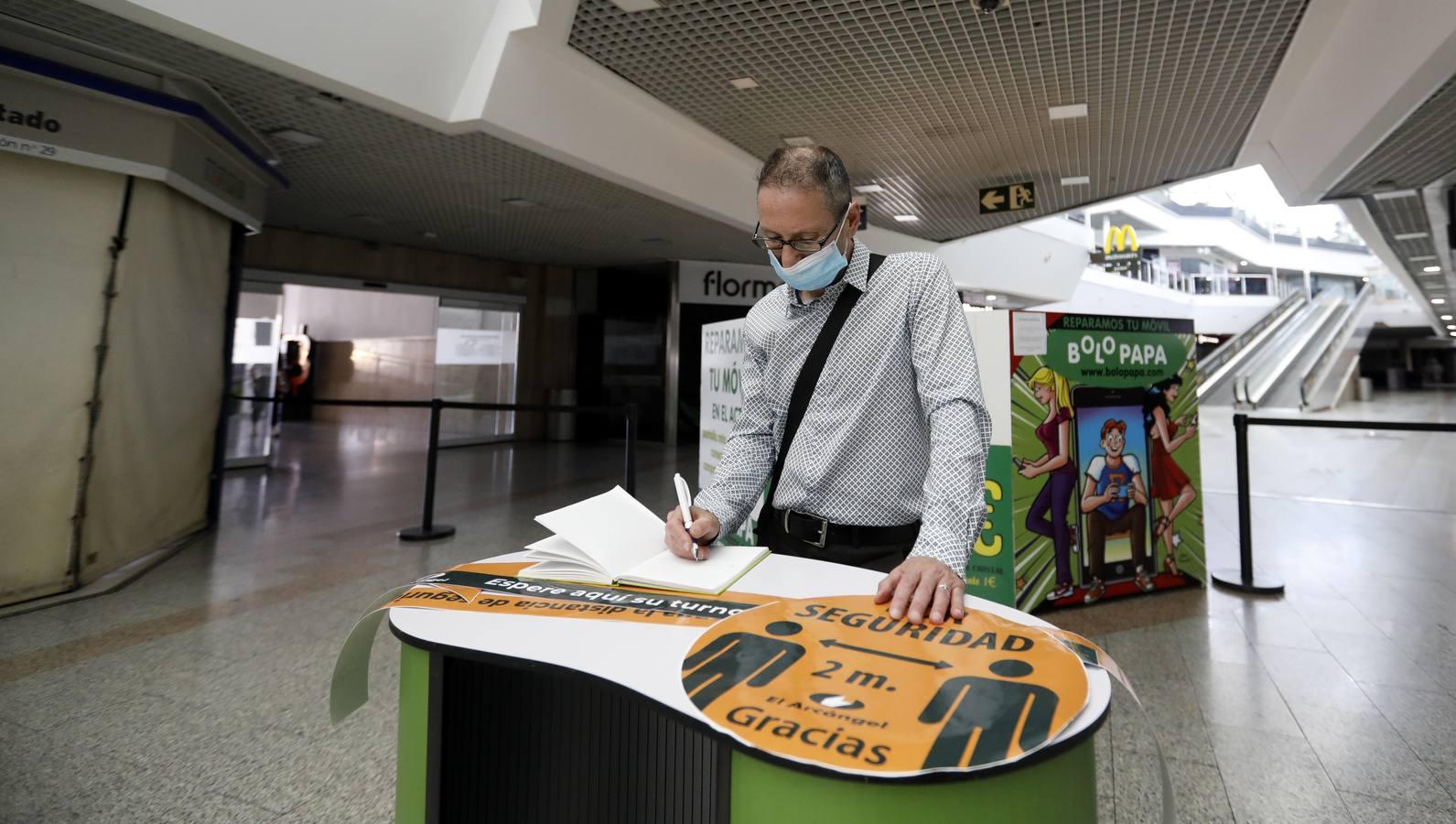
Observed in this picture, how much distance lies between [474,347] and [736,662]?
10567 mm

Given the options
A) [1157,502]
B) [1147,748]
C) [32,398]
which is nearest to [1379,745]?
[1147,748]

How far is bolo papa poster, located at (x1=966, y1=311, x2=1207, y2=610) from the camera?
3.00m

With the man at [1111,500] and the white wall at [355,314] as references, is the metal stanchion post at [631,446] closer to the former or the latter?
the man at [1111,500]

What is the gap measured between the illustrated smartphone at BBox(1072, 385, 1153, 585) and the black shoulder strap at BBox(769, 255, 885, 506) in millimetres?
2328

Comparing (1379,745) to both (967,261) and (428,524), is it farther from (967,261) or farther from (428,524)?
(967,261)

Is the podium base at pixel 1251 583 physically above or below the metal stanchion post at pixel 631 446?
below

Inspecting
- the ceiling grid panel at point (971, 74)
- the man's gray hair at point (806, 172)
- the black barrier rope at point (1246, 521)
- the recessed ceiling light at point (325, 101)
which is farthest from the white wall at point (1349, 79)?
the recessed ceiling light at point (325, 101)

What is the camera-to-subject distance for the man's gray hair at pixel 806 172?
3.74 feet

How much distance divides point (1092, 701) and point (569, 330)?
11107 mm

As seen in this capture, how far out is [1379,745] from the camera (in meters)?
1.99

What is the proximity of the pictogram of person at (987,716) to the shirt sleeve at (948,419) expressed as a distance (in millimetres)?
327

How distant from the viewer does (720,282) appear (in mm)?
10617

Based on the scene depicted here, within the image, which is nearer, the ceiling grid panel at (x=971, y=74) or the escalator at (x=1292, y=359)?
Answer: the ceiling grid panel at (x=971, y=74)

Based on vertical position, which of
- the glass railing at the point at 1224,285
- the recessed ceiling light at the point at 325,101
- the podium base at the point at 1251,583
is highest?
the glass railing at the point at 1224,285
